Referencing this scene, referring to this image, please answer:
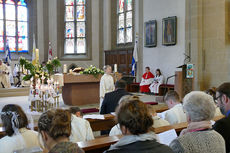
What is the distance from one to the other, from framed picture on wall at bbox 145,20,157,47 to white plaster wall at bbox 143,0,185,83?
155 mm

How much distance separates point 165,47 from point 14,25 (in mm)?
9204

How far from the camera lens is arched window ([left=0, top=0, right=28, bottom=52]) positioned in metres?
16.1

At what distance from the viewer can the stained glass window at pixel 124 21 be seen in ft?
51.2

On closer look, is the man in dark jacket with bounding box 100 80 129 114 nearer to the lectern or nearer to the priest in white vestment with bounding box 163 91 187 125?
the priest in white vestment with bounding box 163 91 187 125

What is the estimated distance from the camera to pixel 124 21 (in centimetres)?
1603

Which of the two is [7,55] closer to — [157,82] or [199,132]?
[157,82]

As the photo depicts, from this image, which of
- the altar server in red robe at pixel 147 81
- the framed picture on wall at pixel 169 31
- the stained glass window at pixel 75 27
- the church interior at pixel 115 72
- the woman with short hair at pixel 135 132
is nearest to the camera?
the woman with short hair at pixel 135 132

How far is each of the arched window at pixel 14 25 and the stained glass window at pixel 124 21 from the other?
5.64m

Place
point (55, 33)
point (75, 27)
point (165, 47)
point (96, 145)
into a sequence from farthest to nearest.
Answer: point (75, 27) → point (55, 33) → point (165, 47) → point (96, 145)

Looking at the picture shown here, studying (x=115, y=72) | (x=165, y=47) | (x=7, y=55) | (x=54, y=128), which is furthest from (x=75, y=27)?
(x=54, y=128)

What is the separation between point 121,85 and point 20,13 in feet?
45.0

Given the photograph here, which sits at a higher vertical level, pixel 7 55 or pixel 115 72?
pixel 7 55

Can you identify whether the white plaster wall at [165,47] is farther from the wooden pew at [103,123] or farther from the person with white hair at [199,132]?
the person with white hair at [199,132]

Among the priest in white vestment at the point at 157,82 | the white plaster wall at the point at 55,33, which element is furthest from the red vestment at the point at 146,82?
the white plaster wall at the point at 55,33
